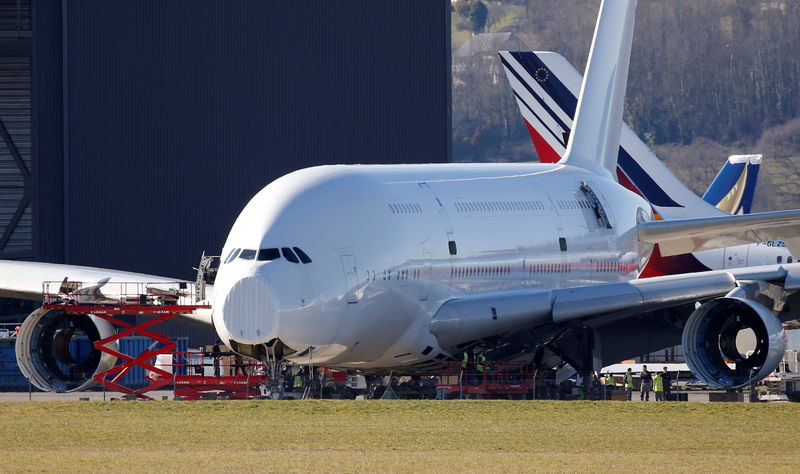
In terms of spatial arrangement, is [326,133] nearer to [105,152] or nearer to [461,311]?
[105,152]

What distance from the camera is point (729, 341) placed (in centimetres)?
2831

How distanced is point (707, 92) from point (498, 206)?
114 meters

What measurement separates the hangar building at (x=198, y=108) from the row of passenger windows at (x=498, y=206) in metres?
19.1

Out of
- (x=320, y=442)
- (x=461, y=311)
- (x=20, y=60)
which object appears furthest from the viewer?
(x=20, y=60)

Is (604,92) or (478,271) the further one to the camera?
(604,92)

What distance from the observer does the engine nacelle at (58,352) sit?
3002 centimetres

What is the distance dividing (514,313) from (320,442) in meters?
10.9

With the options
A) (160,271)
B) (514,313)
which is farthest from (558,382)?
(160,271)

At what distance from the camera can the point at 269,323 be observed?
24.5 m

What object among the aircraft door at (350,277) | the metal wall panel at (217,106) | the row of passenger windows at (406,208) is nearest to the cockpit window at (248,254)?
the aircraft door at (350,277)

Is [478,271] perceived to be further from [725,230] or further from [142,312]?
[142,312]

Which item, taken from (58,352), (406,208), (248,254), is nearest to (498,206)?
(406,208)

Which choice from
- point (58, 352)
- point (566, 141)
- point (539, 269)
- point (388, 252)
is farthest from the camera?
point (566, 141)

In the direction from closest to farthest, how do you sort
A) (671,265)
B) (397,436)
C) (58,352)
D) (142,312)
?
(397,436) → (142,312) → (58,352) → (671,265)
